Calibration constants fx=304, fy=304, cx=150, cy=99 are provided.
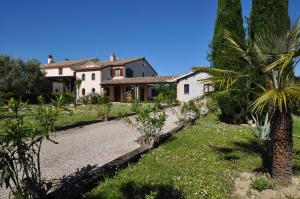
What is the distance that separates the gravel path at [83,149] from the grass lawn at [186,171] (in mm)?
1159

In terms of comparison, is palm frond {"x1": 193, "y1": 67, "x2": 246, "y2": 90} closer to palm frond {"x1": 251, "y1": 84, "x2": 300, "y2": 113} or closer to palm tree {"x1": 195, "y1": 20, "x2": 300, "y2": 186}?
palm tree {"x1": 195, "y1": 20, "x2": 300, "y2": 186}

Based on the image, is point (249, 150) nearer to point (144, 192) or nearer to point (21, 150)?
point (144, 192)

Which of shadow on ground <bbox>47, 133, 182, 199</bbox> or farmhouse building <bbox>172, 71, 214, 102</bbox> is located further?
farmhouse building <bbox>172, 71, 214, 102</bbox>

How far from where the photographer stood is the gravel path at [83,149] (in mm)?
6801

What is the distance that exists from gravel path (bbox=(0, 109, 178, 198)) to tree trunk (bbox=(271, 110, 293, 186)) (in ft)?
12.7

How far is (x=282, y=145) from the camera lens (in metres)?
5.45

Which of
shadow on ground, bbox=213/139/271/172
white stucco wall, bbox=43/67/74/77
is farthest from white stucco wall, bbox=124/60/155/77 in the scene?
shadow on ground, bbox=213/139/271/172

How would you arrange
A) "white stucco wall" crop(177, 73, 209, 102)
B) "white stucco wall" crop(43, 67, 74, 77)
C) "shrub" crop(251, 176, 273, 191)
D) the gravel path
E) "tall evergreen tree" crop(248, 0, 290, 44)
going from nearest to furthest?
"shrub" crop(251, 176, 273, 191)
the gravel path
"tall evergreen tree" crop(248, 0, 290, 44)
"white stucco wall" crop(177, 73, 209, 102)
"white stucco wall" crop(43, 67, 74, 77)

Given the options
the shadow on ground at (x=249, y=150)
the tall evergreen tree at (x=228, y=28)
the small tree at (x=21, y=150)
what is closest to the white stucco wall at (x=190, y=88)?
the tall evergreen tree at (x=228, y=28)

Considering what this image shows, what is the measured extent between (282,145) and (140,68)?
43.0 metres

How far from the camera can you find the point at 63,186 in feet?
15.7

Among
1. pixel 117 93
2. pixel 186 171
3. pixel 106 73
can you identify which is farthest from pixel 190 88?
pixel 186 171

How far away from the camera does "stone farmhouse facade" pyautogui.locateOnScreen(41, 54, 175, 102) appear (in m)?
41.7

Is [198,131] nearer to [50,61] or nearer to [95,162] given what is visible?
[95,162]
